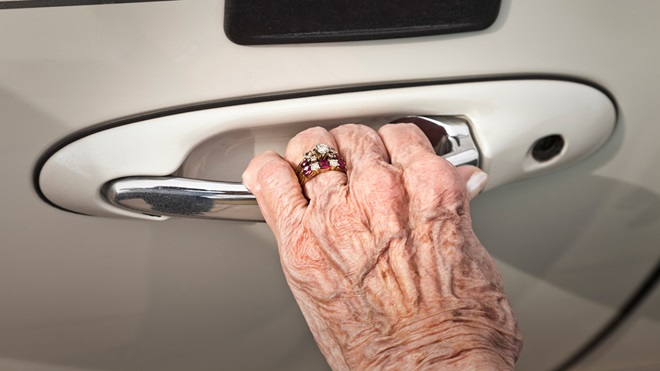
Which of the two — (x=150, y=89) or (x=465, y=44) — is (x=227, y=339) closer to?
(x=150, y=89)

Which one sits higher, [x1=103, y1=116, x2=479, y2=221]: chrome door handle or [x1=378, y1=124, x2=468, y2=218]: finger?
[x1=103, y1=116, x2=479, y2=221]: chrome door handle

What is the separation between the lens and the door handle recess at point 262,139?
0.75m

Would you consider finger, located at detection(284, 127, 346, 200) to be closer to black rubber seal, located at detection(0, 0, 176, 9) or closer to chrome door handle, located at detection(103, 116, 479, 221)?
chrome door handle, located at detection(103, 116, 479, 221)

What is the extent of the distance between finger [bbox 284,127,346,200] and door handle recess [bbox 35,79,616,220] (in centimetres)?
3

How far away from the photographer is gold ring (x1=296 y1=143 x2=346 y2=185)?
0.75 meters

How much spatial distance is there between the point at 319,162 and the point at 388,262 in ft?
0.44

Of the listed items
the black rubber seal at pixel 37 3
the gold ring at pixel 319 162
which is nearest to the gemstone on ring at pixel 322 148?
the gold ring at pixel 319 162

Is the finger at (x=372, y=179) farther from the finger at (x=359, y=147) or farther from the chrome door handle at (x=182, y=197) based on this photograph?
the chrome door handle at (x=182, y=197)

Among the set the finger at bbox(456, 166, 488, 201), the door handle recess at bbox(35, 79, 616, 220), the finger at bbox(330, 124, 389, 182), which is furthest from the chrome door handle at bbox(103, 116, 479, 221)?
the finger at bbox(456, 166, 488, 201)

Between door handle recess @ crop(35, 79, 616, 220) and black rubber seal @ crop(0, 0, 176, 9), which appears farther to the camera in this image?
door handle recess @ crop(35, 79, 616, 220)

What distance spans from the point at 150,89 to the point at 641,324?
0.90 metres

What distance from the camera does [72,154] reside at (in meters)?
0.74

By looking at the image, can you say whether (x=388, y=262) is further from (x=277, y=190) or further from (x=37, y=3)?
(x=37, y=3)

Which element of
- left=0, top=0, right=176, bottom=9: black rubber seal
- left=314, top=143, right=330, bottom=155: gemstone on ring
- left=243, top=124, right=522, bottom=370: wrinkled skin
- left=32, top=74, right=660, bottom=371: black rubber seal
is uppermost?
left=0, top=0, right=176, bottom=9: black rubber seal
